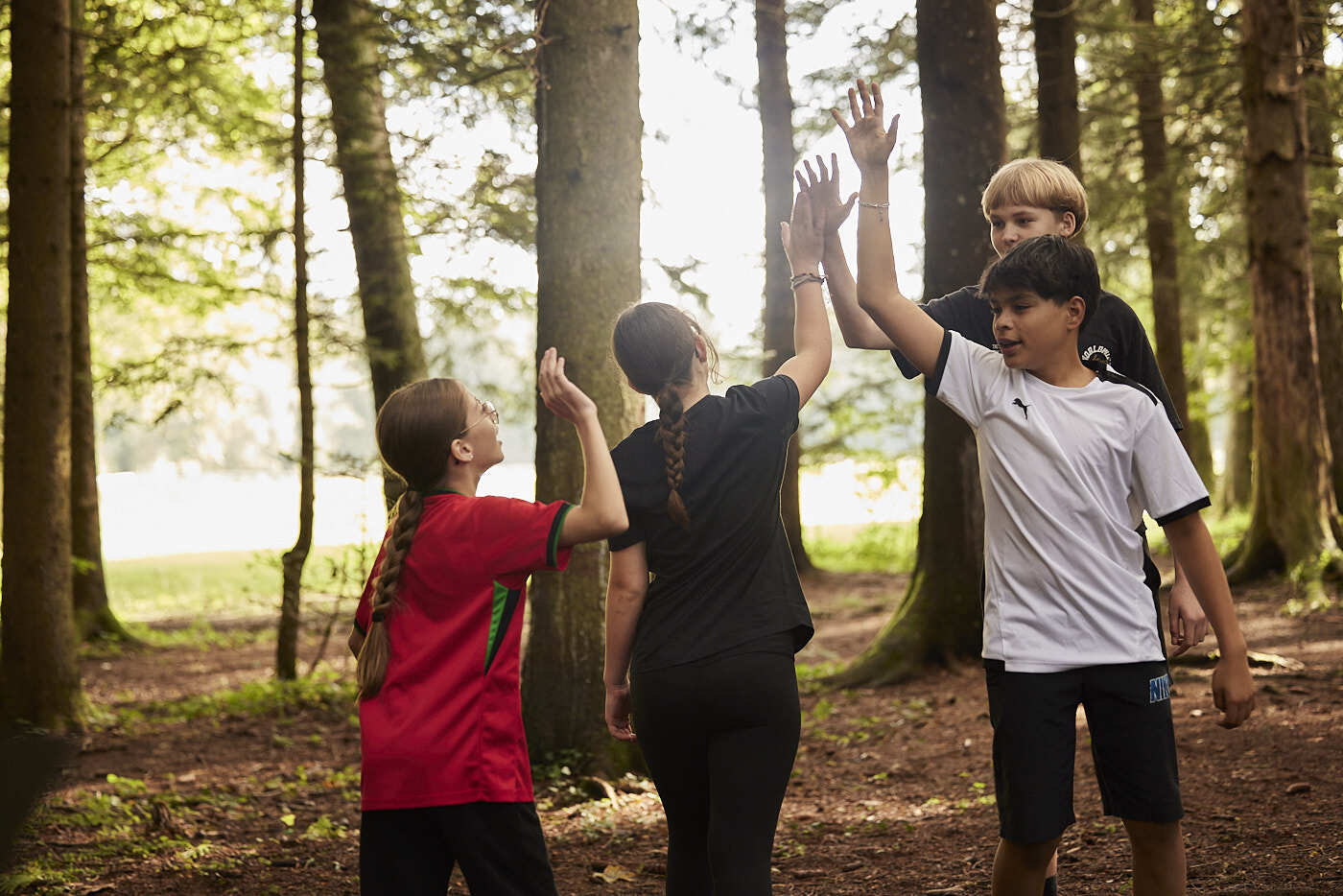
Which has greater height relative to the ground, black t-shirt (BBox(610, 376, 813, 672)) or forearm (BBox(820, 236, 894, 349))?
forearm (BBox(820, 236, 894, 349))

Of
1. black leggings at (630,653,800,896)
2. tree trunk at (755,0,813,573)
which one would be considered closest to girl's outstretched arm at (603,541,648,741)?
black leggings at (630,653,800,896)

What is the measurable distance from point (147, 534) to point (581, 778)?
117 ft

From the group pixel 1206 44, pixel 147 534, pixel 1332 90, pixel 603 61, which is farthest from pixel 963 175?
pixel 147 534

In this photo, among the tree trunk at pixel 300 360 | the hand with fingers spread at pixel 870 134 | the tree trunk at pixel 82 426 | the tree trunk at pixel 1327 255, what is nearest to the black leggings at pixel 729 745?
the hand with fingers spread at pixel 870 134

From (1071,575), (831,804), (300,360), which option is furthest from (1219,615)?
(300,360)

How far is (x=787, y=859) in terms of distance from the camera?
4977 millimetres

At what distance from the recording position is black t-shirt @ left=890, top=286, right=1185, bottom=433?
328cm

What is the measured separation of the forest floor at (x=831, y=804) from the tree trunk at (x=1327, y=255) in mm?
5717

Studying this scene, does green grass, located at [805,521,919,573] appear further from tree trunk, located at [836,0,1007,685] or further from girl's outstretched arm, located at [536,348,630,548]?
girl's outstretched arm, located at [536,348,630,548]

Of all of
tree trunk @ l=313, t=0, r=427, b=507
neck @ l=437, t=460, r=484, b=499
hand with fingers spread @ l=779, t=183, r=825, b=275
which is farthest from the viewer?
tree trunk @ l=313, t=0, r=427, b=507

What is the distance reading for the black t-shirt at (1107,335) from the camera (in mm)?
3279

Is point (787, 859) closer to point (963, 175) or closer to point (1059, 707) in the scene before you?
point (1059, 707)

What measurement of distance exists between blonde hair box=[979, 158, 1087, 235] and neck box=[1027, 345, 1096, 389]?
1.71 ft

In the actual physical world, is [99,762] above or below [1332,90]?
below
